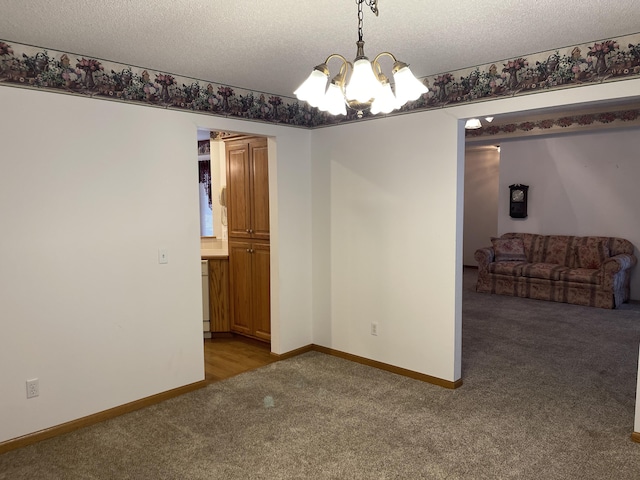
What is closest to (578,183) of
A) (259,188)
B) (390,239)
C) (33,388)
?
(390,239)

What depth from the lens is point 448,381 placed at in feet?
12.2

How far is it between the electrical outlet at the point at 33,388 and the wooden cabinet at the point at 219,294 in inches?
86.4

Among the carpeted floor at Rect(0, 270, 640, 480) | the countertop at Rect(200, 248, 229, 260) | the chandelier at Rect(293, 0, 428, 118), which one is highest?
the chandelier at Rect(293, 0, 428, 118)

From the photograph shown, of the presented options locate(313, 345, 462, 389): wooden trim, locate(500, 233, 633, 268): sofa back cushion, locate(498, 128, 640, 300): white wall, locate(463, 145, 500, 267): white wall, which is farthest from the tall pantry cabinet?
locate(463, 145, 500, 267): white wall

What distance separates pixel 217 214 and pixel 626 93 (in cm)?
440

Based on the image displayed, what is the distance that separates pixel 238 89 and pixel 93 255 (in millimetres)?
1782

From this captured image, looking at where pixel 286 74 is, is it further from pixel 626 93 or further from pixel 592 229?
pixel 592 229

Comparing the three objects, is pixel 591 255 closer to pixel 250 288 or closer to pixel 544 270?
pixel 544 270

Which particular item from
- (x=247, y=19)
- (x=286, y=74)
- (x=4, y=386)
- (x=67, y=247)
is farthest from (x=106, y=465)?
(x=286, y=74)

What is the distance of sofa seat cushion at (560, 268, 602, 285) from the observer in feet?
20.9

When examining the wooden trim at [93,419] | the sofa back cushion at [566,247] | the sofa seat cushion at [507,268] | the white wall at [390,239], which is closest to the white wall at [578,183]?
the sofa back cushion at [566,247]

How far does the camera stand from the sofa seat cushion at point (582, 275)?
20.9 feet

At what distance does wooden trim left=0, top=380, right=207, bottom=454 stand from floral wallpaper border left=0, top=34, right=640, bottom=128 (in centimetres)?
215

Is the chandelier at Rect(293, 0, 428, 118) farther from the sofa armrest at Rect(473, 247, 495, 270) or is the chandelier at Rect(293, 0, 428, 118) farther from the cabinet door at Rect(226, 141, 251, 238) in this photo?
the sofa armrest at Rect(473, 247, 495, 270)
